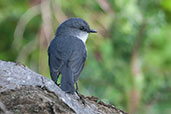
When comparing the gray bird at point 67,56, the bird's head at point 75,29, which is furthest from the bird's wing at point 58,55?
the bird's head at point 75,29

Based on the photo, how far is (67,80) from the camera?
501 centimetres

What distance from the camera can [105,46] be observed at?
302 inches

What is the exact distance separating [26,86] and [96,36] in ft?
11.9

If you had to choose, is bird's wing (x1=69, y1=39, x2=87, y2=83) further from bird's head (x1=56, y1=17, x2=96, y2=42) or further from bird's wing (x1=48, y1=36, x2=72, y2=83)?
bird's head (x1=56, y1=17, x2=96, y2=42)

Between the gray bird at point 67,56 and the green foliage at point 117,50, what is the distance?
3.58ft

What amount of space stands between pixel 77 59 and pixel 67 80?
2.02ft

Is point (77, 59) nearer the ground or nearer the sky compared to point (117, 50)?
nearer the ground

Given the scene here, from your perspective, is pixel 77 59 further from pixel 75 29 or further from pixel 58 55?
pixel 75 29

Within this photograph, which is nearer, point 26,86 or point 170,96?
point 26,86

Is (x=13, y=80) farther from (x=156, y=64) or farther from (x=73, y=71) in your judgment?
(x=156, y=64)

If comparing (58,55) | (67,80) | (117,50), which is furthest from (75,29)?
(67,80)

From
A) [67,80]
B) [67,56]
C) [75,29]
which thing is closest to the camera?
[67,80]

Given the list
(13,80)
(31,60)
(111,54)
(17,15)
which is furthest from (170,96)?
(13,80)

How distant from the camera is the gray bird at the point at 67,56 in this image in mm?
5246
